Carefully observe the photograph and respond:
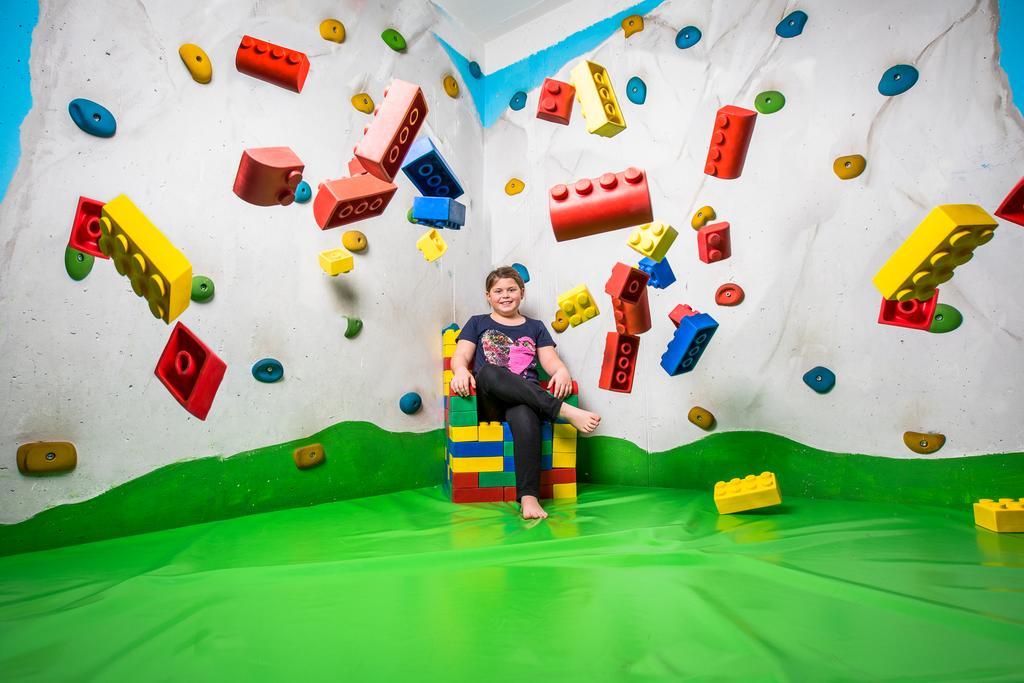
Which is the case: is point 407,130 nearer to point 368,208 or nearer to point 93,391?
point 368,208

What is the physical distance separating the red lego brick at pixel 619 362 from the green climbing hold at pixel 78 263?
1660 millimetres

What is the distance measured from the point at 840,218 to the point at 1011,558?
1.08 meters

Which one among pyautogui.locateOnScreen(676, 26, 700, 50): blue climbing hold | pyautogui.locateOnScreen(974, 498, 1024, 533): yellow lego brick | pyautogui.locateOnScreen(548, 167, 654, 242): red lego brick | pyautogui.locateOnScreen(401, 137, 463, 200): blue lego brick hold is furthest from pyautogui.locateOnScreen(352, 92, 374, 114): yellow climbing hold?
pyautogui.locateOnScreen(974, 498, 1024, 533): yellow lego brick

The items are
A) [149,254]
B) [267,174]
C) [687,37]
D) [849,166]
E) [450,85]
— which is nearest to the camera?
[149,254]

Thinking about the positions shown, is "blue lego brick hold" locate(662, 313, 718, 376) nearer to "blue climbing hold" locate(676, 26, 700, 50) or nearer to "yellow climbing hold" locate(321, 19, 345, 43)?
"blue climbing hold" locate(676, 26, 700, 50)

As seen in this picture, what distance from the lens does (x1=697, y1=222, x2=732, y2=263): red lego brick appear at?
80.4 inches

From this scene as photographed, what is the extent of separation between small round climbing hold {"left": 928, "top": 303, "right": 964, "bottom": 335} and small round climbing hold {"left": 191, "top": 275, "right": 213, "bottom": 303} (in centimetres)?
219

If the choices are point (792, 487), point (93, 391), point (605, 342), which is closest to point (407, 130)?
point (93, 391)

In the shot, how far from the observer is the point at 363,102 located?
2.13 metres

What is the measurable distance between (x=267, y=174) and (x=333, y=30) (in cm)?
98

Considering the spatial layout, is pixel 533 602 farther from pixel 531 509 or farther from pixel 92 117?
pixel 92 117

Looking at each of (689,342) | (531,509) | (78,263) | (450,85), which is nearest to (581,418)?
(531,509)

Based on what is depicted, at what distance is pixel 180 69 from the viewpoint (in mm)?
1661

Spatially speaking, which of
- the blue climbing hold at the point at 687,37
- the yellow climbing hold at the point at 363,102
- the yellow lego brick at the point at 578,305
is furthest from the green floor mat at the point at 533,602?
the blue climbing hold at the point at 687,37
